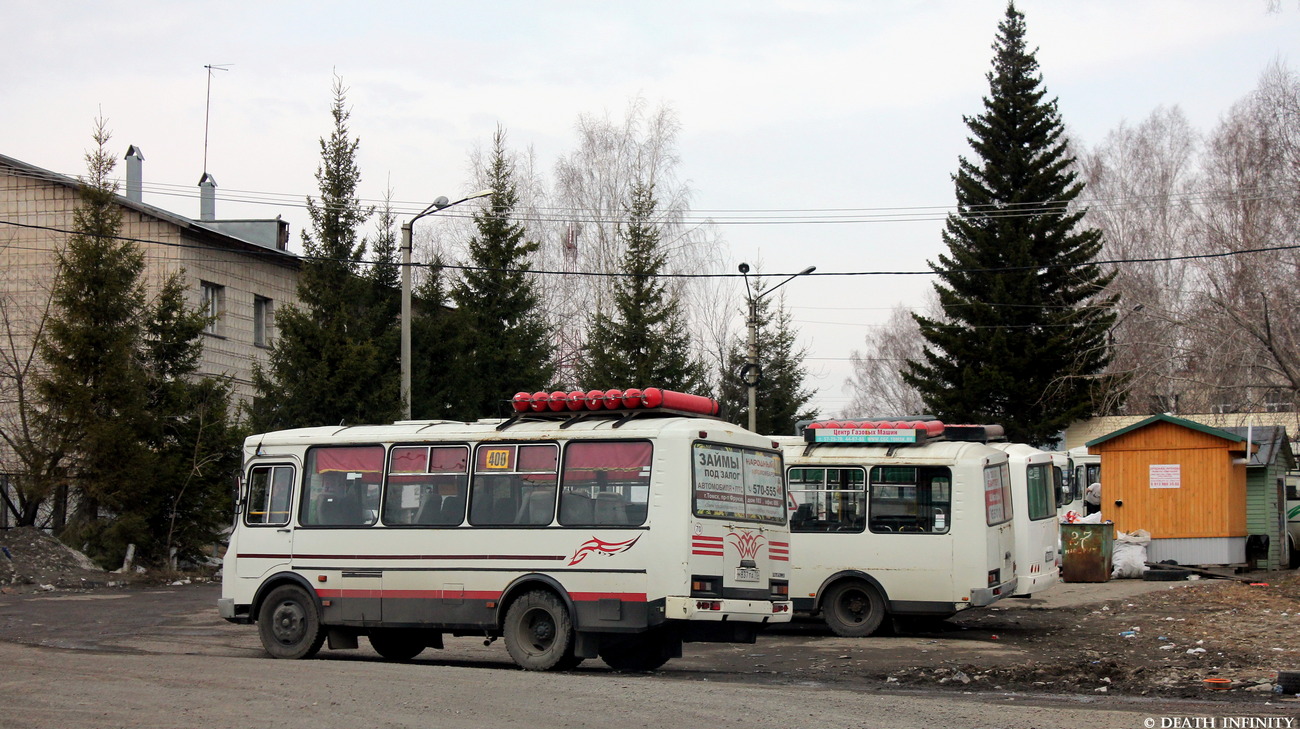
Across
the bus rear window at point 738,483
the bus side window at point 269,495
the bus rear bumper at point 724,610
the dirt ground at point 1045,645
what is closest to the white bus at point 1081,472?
the dirt ground at point 1045,645

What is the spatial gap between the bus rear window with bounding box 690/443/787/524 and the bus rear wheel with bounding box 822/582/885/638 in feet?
13.4

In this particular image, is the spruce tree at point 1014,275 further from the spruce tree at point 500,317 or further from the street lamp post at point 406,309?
the street lamp post at point 406,309

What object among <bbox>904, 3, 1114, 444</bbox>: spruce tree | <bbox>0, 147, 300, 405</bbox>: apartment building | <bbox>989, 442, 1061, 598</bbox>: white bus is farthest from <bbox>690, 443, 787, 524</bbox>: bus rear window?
<bbox>904, 3, 1114, 444</bbox>: spruce tree

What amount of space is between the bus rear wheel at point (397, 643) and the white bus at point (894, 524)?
543cm

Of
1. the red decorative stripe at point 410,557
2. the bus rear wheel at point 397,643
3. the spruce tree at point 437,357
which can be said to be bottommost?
the bus rear wheel at point 397,643

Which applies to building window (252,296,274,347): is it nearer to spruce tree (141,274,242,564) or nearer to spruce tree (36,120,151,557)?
spruce tree (141,274,242,564)

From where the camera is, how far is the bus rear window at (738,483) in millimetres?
12805

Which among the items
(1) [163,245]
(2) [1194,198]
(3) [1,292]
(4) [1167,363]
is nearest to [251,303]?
(1) [163,245]

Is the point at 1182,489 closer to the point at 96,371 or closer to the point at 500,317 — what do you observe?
the point at 500,317

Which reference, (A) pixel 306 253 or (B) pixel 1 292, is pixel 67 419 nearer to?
(A) pixel 306 253

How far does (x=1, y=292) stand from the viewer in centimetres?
3181

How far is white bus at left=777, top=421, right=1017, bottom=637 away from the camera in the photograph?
17.0 metres

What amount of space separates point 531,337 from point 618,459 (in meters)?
23.7

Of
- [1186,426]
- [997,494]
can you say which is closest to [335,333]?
[997,494]
